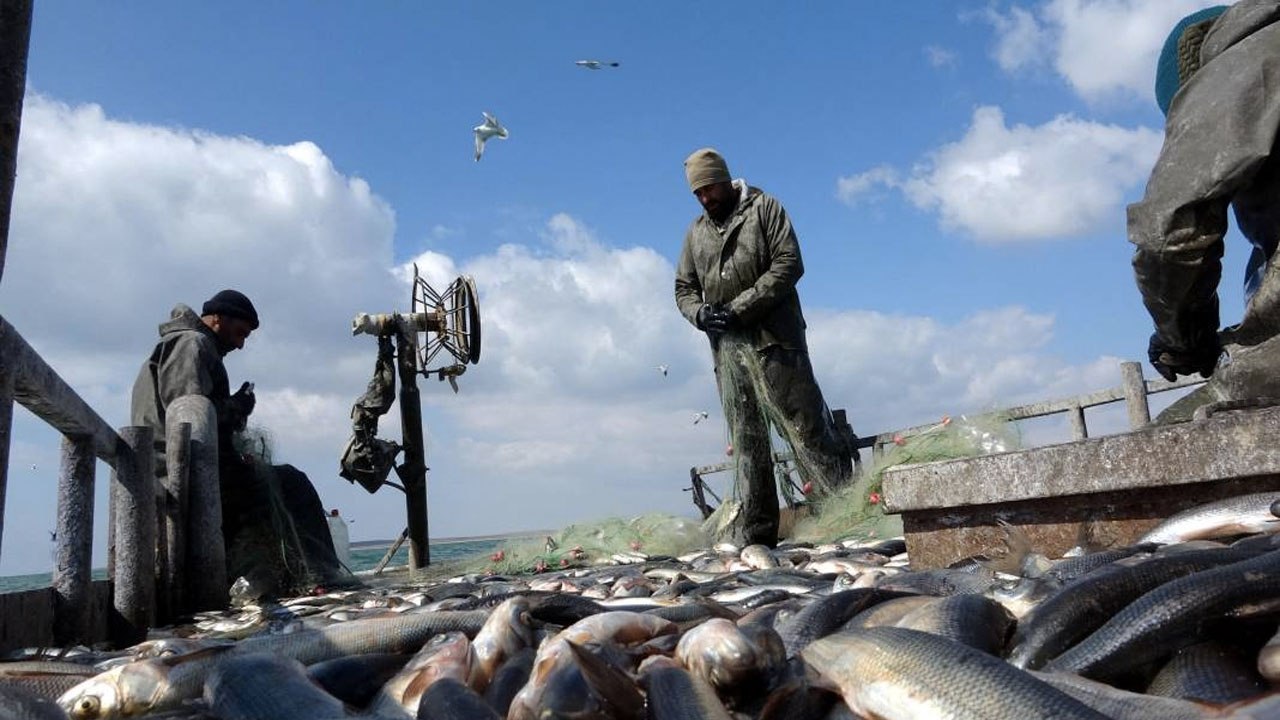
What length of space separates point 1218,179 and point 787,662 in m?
3.21

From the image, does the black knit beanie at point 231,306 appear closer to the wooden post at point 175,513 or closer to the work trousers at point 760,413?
the wooden post at point 175,513

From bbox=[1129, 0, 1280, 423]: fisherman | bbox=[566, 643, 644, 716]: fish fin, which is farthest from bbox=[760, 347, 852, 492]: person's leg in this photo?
bbox=[566, 643, 644, 716]: fish fin

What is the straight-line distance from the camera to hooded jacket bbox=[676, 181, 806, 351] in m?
8.51

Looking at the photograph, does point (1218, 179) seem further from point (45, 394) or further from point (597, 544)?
point (597, 544)

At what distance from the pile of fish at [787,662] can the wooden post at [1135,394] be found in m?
6.72

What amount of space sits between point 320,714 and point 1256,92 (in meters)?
4.42

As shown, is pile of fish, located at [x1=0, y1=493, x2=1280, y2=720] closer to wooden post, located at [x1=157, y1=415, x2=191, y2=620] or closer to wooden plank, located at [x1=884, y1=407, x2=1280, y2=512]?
wooden plank, located at [x1=884, y1=407, x2=1280, y2=512]

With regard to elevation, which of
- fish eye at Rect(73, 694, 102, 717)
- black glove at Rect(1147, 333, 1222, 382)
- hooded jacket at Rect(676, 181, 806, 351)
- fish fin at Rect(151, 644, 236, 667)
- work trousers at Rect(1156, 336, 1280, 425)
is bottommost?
fish eye at Rect(73, 694, 102, 717)

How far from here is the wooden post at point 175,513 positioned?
25.1ft

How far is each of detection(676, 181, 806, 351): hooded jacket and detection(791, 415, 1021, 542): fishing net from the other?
5.29 feet

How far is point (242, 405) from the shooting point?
34.0 ft

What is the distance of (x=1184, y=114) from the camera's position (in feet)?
14.7

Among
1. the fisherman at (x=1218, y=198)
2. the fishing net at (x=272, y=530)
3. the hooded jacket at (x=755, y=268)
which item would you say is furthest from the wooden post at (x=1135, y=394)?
the fishing net at (x=272, y=530)

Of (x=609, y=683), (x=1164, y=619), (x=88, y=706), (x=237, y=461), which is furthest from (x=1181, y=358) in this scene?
(x=237, y=461)
